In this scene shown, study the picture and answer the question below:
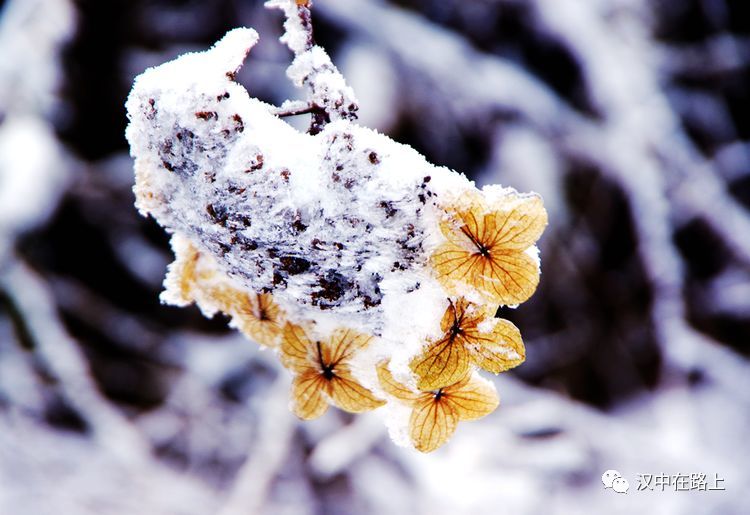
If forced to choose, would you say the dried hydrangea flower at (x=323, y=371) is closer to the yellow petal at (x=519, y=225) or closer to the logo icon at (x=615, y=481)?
A: the yellow petal at (x=519, y=225)

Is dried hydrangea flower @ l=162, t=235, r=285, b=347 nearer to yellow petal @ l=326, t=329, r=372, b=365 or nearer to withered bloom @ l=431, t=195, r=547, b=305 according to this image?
yellow petal @ l=326, t=329, r=372, b=365

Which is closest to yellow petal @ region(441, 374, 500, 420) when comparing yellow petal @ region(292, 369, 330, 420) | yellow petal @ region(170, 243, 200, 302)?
yellow petal @ region(292, 369, 330, 420)

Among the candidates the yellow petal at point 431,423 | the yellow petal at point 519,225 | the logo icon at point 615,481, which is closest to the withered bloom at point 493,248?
the yellow petal at point 519,225

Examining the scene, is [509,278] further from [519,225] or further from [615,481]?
[615,481]

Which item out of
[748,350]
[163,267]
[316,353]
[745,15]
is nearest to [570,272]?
[748,350]

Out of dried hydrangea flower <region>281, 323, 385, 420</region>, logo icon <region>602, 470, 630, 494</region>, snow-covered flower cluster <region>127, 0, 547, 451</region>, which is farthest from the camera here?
logo icon <region>602, 470, 630, 494</region>

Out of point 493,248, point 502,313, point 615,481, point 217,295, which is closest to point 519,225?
point 493,248

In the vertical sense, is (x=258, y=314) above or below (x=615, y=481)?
below
